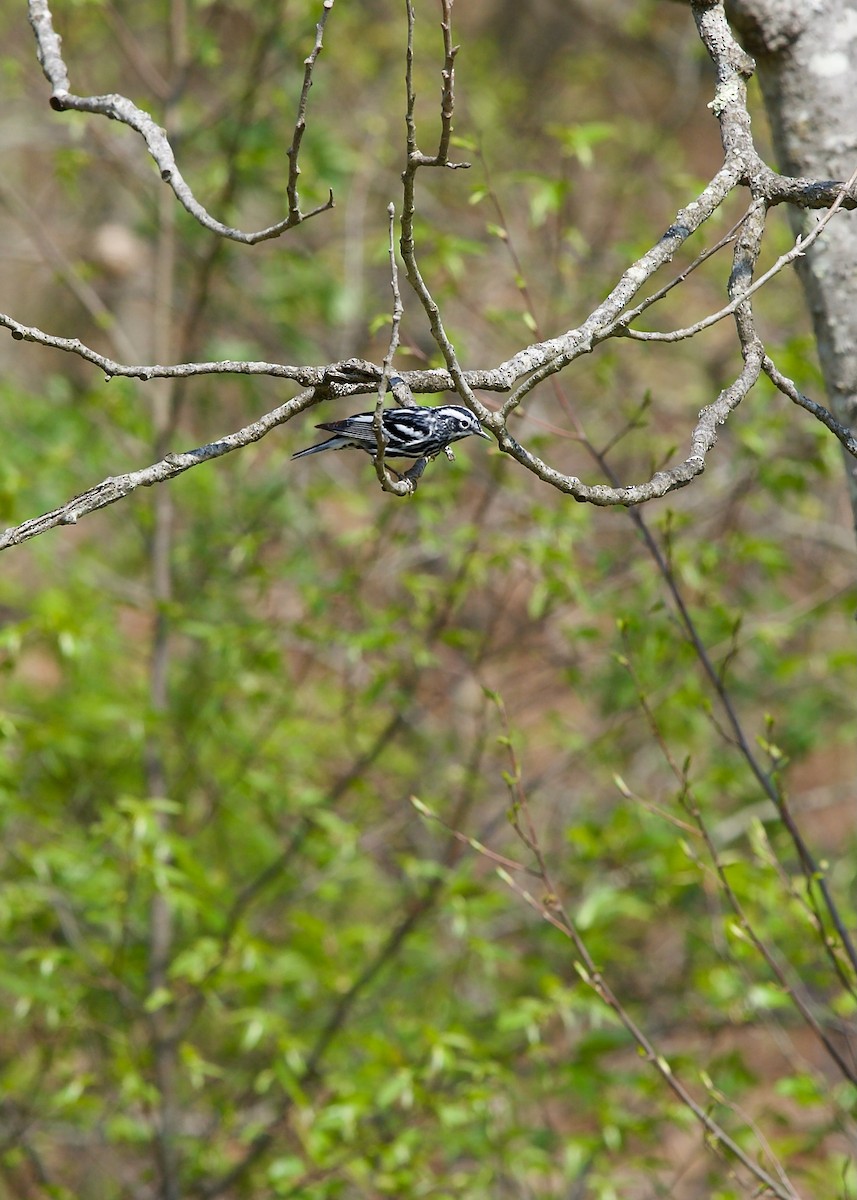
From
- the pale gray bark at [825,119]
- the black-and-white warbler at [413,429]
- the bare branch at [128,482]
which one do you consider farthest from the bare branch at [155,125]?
the pale gray bark at [825,119]

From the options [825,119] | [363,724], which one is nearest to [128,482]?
[825,119]

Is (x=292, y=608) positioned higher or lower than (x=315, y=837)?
higher

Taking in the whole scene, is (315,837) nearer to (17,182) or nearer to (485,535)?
(485,535)

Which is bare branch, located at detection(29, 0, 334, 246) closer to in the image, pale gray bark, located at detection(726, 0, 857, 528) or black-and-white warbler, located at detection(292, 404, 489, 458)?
black-and-white warbler, located at detection(292, 404, 489, 458)

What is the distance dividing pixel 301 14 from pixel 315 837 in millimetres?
3672

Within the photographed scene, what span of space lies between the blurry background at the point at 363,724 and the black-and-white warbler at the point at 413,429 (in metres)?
0.66

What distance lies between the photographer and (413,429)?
2.43 m

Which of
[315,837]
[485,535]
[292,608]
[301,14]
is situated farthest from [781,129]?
[292,608]

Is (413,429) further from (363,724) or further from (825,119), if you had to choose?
(363,724)

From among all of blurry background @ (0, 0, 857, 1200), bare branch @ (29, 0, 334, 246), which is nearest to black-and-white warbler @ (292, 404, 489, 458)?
bare branch @ (29, 0, 334, 246)

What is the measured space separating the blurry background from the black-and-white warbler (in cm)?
66

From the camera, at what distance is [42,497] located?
16.4 ft

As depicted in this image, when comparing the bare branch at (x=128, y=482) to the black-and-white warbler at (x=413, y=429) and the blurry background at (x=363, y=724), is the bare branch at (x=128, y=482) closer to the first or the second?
the black-and-white warbler at (x=413, y=429)

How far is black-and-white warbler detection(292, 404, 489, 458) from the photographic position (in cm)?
240
